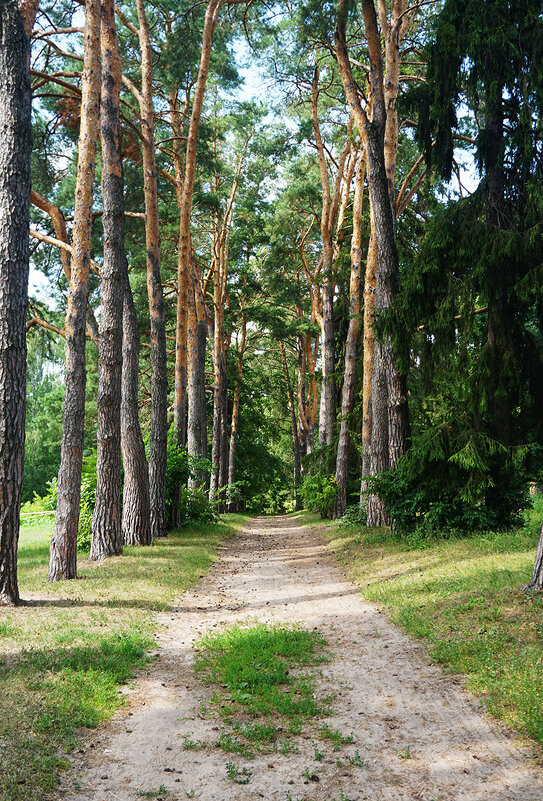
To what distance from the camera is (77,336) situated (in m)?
10.1

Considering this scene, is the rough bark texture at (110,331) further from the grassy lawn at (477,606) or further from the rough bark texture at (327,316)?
the rough bark texture at (327,316)

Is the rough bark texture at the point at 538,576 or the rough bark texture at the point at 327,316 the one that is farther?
the rough bark texture at the point at 327,316

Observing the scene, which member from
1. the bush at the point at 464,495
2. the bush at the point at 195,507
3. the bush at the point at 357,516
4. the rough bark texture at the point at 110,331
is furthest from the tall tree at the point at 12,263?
A: the bush at the point at 195,507

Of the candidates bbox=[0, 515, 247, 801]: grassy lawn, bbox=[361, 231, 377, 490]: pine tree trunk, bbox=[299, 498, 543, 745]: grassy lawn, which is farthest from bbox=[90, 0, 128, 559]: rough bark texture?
bbox=[361, 231, 377, 490]: pine tree trunk

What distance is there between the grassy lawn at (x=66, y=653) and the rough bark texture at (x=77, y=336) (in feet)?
2.05

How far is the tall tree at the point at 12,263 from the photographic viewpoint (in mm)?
7520

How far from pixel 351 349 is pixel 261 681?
1516cm

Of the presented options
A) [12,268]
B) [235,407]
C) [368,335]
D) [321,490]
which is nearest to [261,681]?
[12,268]

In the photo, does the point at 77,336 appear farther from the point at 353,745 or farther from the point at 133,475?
the point at 353,745

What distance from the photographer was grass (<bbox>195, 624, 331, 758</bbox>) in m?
4.56

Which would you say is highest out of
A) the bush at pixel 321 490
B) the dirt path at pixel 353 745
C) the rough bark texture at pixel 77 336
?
the rough bark texture at pixel 77 336

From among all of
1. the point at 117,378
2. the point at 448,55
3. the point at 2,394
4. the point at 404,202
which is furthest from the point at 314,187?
the point at 2,394

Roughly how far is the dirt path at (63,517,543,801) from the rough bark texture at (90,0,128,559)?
198 inches

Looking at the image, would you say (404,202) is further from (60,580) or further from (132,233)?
(60,580)
